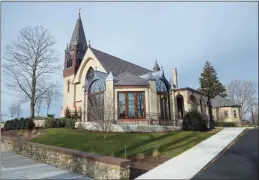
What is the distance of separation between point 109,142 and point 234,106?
3615cm

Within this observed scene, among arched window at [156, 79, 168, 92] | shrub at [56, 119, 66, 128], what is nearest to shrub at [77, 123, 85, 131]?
shrub at [56, 119, 66, 128]

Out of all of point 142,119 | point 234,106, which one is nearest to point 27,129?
point 142,119

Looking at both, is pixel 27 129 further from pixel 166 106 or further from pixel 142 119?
pixel 166 106

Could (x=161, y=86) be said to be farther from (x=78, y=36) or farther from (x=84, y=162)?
(x=78, y=36)

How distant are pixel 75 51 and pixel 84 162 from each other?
103 ft

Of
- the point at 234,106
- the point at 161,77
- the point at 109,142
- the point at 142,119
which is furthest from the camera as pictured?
the point at 234,106

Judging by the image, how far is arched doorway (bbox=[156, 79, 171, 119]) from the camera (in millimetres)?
23266

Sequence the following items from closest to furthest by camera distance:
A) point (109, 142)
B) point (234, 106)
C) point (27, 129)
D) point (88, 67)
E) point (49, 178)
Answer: point (49, 178)
point (109, 142)
point (27, 129)
point (88, 67)
point (234, 106)

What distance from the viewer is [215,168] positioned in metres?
8.09

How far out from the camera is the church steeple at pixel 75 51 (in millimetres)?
36938

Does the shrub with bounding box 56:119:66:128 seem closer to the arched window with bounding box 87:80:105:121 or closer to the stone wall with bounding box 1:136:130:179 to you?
the arched window with bounding box 87:80:105:121

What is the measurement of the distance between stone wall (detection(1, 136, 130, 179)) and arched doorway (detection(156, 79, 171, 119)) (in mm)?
13470

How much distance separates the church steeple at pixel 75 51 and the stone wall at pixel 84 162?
24709mm

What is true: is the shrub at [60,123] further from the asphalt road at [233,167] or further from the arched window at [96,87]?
the asphalt road at [233,167]
